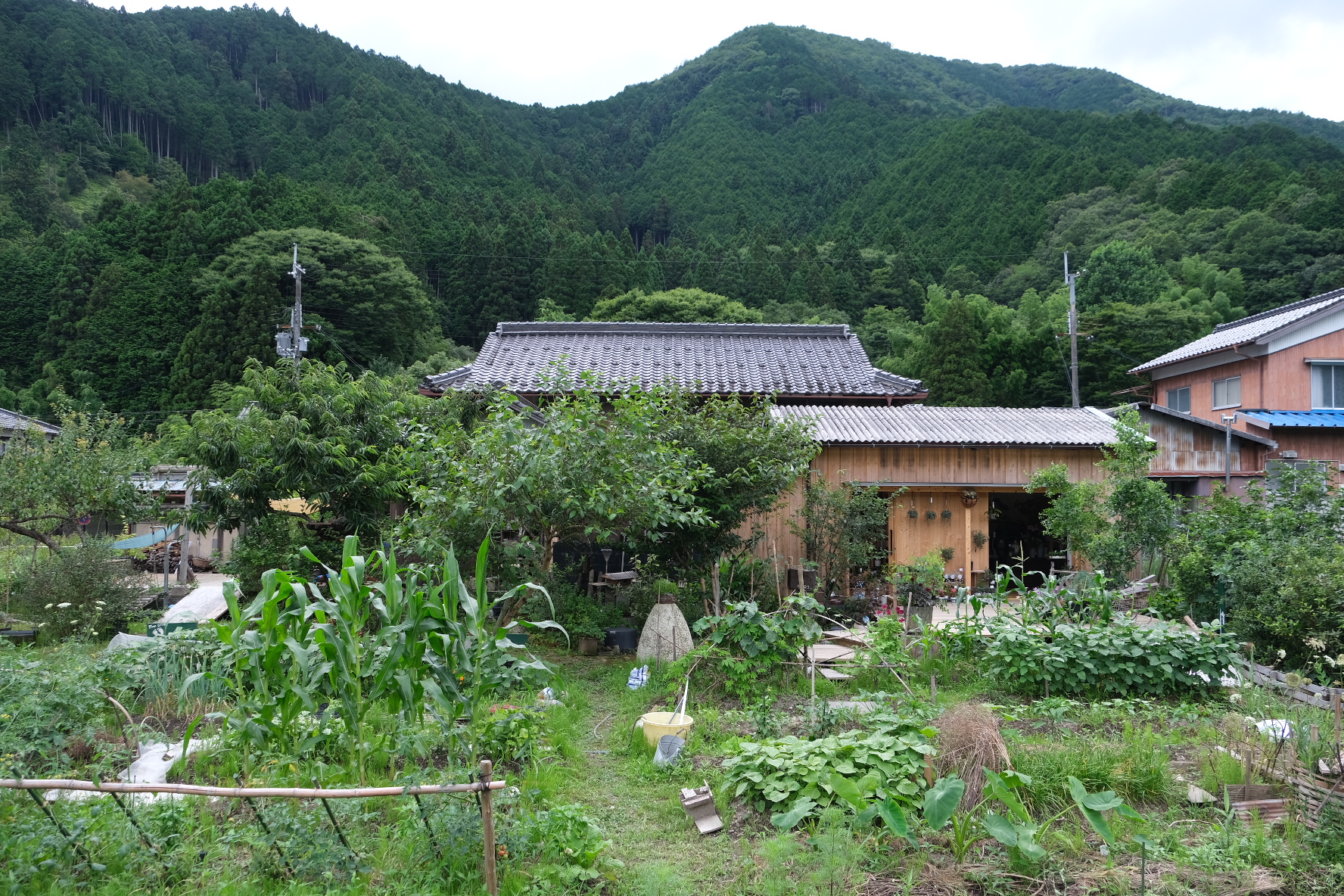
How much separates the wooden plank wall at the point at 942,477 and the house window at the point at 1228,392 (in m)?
9.38

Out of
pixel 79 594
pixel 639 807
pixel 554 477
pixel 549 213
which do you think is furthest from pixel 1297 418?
pixel 549 213

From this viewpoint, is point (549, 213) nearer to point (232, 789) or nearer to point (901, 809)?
point (901, 809)

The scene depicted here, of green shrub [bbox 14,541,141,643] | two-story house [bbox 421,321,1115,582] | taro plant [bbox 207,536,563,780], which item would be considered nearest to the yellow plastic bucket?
taro plant [bbox 207,536,563,780]

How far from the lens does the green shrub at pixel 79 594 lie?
26.6 feet

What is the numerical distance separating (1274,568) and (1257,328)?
14.3 meters

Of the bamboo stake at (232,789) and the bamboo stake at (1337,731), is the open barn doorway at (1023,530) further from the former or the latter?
the bamboo stake at (232,789)

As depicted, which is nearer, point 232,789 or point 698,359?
point 232,789

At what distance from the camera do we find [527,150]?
169ft

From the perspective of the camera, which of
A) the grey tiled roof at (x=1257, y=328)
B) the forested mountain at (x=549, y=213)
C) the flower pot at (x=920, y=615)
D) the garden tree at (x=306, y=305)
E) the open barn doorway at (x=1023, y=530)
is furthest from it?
the forested mountain at (x=549, y=213)

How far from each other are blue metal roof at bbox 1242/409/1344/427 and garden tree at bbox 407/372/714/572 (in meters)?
13.0

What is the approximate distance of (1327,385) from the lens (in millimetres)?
16625

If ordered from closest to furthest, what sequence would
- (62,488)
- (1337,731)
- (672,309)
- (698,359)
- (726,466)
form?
(1337,731) → (726,466) → (62,488) → (698,359) → (672,309)

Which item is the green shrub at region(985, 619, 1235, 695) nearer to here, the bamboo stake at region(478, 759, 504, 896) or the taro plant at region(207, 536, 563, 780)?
the taro plant at region(207, 536, 563, 780)

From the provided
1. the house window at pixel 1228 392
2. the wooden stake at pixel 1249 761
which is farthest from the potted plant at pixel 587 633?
the house window at pixel 1228 392
